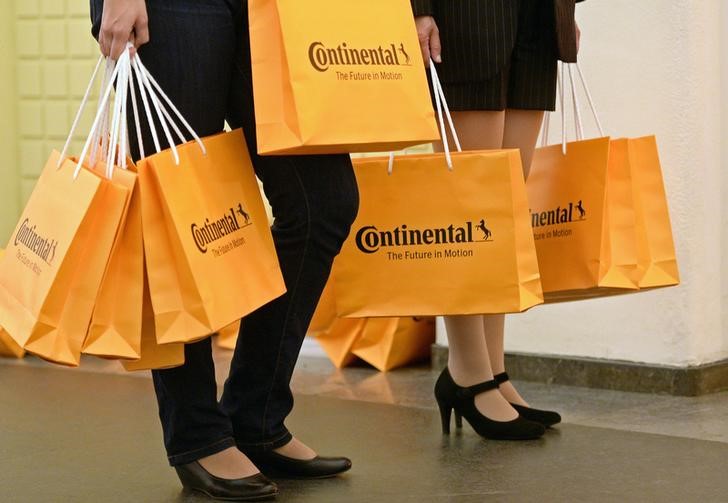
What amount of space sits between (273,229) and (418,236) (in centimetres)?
32

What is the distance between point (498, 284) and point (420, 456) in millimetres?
449

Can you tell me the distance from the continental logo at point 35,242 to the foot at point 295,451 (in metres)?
0.59

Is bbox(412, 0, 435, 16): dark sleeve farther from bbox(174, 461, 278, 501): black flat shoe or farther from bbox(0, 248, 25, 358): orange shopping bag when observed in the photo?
bbox(0, 248, 25, 358): orange shopping bag

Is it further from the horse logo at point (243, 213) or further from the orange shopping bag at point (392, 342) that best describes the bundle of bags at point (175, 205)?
the orange shopping bag at point (392, 342)

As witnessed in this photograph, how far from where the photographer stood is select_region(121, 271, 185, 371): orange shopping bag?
6.51 feet

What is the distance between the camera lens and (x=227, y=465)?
7.06ft

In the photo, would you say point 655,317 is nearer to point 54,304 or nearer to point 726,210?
point 726,210

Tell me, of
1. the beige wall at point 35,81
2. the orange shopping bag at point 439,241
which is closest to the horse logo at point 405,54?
the orange shopping bag at point 439,241

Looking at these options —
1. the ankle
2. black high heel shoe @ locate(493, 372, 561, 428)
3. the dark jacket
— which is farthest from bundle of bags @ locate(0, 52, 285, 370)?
black high heel shoe @ locate(493, 372, 561, 428)

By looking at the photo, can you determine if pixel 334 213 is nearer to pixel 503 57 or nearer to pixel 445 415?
pixel 503 57

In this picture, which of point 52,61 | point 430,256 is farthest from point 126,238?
point 52,61

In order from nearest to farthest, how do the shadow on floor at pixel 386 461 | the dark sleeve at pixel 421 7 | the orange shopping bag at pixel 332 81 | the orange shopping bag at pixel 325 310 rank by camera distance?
the orange shopping bag at pixel 332 81 → the shadow on floor at pixel 386 461 → the dark sleeve at pixel 421 7 → the orange shopping bag at pixel 325 310

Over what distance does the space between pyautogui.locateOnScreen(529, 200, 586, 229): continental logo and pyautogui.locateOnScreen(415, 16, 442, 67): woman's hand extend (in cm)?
47

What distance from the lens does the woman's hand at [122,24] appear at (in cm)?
192
